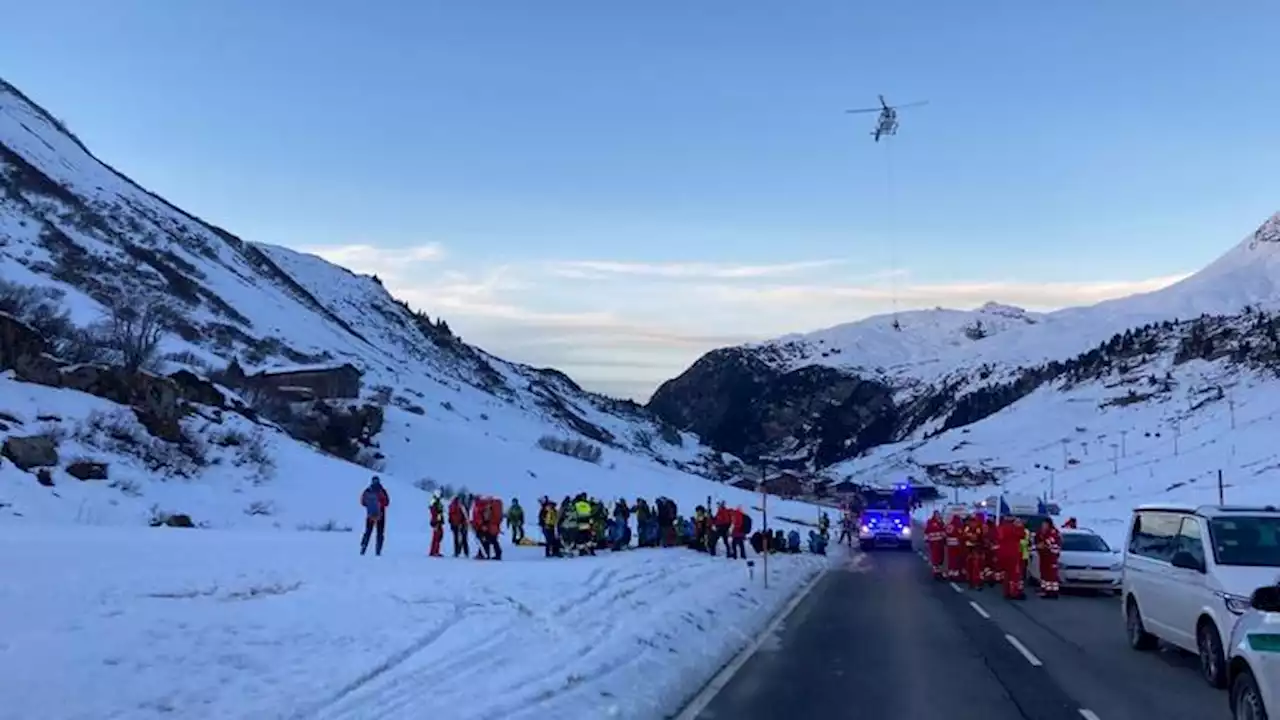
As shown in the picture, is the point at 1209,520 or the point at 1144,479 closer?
the point at 1209,520

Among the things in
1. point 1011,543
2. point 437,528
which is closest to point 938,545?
point 1011,543

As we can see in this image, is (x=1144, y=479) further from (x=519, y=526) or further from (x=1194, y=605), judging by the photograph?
(x=1194, y=605)

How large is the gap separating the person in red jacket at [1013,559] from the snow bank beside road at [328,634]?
502 centimetres

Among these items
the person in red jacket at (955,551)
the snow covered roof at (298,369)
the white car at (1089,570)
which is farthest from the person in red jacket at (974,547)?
the snow covered roof at (298,369)

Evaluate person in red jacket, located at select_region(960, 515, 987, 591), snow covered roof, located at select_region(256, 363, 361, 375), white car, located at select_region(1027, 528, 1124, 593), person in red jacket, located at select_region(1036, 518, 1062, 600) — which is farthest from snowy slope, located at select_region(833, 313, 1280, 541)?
snow covered roof, located at select_region(256, 363, 361, 375)

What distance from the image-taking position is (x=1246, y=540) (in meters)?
12.7

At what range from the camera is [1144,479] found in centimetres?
8869

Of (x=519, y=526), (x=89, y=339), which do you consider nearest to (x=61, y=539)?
(x=519, y=526)

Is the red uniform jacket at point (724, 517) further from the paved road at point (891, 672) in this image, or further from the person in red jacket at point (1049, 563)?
the paved road at point (891, 672)

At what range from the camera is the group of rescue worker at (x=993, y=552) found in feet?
74.4

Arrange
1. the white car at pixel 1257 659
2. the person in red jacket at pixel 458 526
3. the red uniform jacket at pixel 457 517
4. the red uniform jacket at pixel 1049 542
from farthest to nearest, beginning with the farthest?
the red uniform jacket at pixel 457 517
the person in red jacket at pixel 458 526
the red uniform jacket at pixel 1049 542
the white car at pixel 1257 659

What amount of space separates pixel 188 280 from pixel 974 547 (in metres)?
75.9

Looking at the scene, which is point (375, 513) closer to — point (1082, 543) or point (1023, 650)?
point (1023, 650)

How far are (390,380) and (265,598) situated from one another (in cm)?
8350
